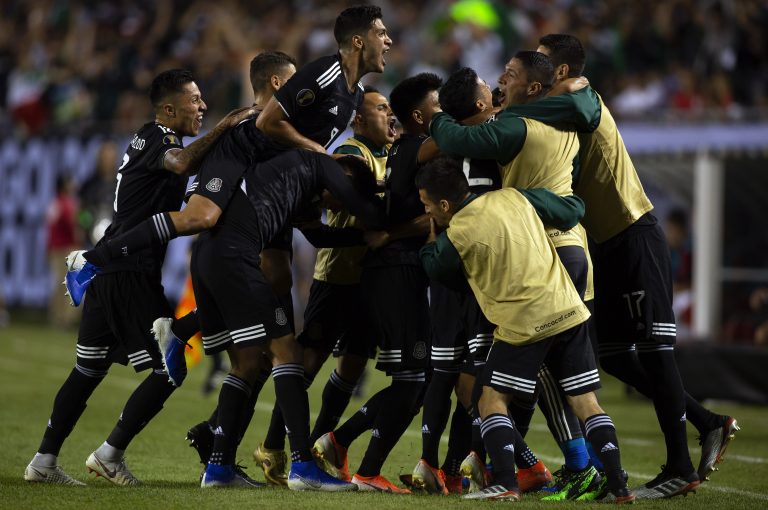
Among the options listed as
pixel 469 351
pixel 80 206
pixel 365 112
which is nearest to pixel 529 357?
pixel 469 351

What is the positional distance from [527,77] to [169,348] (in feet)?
7.39

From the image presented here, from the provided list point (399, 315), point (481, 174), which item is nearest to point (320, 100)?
point (481, 174)

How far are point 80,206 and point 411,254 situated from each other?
13.1 m

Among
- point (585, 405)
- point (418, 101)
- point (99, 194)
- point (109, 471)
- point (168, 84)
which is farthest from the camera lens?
point (99, 194)

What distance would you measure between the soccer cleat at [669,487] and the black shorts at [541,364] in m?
0.75

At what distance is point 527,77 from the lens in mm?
6152

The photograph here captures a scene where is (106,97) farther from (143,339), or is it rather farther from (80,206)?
(143,339)

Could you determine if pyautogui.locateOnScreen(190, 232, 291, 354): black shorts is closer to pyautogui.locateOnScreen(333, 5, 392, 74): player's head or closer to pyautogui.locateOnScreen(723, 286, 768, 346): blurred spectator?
pyautogui.locateOnScreen(333, 5, 392, 74): player's head

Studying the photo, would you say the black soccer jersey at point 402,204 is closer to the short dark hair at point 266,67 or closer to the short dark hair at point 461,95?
the short dark hair at point 461,95

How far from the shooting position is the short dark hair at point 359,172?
6.53 meters

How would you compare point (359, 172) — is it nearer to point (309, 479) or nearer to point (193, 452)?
point (309, 479)

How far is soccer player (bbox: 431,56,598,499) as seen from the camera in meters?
5.94

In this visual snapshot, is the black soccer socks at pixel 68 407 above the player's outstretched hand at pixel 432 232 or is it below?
below

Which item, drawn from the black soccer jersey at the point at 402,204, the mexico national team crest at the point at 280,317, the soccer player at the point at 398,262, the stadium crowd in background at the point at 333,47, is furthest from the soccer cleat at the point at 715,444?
the stadium crowd in background at the point at 333,47
